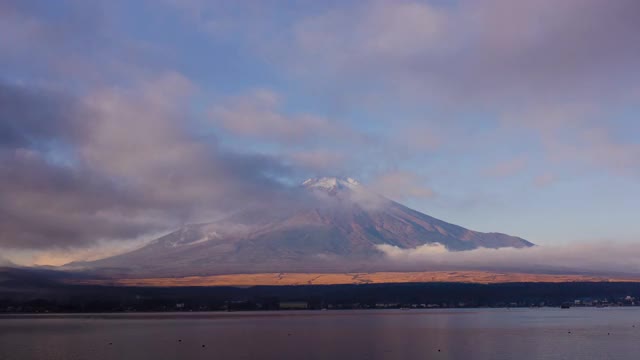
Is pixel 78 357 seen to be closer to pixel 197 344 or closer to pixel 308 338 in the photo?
pixel 197 344

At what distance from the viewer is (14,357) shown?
192ft

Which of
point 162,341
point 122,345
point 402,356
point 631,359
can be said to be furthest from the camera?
point 162,341

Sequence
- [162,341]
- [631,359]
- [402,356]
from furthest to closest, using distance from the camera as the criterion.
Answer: [162,341] < [402,356] < [631,359]

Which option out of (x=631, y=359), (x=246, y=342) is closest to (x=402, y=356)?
(x=631, y=359)

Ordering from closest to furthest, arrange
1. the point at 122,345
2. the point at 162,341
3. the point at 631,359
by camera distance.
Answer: the point at 631,359 → the point at 122,345 → the point at 162,341

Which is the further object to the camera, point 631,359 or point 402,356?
point 402,356

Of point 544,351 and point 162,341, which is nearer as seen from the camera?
point 544,351

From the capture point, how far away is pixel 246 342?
76062 mm

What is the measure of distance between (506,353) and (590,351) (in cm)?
775

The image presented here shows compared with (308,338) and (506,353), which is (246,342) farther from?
(506,353)

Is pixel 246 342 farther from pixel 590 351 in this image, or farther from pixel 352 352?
pixel 590 351

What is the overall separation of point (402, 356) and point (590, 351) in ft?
53.1

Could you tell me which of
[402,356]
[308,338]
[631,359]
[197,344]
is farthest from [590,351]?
[197,344]

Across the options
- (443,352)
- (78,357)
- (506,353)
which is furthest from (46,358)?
(506,353)
